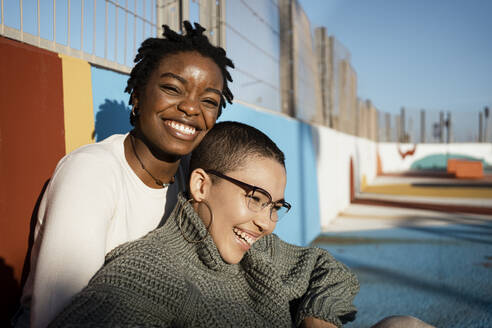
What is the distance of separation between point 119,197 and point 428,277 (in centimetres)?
321

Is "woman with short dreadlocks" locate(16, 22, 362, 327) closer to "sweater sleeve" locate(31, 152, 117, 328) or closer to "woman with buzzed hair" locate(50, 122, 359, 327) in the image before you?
"sweater sleeve" locate(31, 152, 117, 328)

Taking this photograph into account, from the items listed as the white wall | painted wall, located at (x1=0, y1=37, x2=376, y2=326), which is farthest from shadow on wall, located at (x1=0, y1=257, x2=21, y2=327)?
the white wall

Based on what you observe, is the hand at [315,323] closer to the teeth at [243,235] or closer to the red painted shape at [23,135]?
the teeth at [243,235]

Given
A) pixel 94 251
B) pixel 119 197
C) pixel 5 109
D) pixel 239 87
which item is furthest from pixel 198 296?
pixel 239 87

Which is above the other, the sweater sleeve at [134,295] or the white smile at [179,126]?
the white smile at [179,126]

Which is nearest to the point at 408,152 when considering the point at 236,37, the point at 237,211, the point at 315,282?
the point at 236,37

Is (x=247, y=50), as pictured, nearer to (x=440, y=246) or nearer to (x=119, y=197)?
(x=119, y=197)

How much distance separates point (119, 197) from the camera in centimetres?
145

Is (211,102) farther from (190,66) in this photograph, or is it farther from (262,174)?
(262,174)

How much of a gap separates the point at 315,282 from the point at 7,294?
1.27 metres

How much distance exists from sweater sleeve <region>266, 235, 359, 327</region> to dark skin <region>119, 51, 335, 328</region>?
2.14ft

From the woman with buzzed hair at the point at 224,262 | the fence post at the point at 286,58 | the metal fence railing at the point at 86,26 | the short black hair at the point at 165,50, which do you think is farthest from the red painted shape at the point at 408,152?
the short black hair at the point at 165,50

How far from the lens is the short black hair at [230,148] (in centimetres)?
147

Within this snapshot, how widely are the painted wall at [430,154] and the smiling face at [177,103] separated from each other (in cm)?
2346
